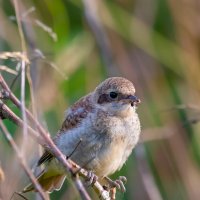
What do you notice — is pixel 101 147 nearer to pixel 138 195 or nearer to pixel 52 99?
pixel 52 99

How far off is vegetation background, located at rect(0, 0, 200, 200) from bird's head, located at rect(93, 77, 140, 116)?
81 cm

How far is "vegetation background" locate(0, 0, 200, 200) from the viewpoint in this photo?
6156 millimetres

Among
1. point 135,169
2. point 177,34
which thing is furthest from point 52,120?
point 177,34

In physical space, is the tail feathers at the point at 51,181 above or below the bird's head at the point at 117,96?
below

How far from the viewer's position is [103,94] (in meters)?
5.10

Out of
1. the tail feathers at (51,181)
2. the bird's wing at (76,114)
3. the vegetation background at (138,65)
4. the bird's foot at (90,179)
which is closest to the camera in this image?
the bird's foot at (90,179)

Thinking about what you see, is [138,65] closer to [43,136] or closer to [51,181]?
[51,181]

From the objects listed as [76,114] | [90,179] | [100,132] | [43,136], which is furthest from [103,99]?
[43,136]

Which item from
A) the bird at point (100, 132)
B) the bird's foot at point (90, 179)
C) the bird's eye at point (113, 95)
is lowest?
the bird's foot at point (90, 179)

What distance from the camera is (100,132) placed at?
4.84 meters

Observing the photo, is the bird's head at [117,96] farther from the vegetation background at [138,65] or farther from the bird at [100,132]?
the vegetation background at [138,65]

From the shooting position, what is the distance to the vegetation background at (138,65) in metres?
6.16

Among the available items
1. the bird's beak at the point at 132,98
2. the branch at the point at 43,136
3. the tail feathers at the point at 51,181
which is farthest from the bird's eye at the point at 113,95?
the branch at the point at 43,136

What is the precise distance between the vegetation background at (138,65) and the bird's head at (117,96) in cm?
81
